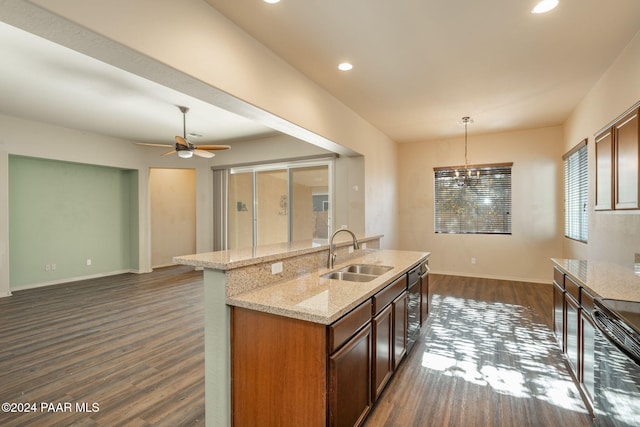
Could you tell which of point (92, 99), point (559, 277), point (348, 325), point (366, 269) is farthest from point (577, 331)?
point (92, 99)

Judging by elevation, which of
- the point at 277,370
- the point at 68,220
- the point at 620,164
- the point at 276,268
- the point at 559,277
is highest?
the point at 620,164

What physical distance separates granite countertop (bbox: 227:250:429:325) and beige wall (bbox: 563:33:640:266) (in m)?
2.24

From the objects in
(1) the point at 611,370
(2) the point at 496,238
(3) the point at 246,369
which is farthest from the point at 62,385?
(2) the point at 496,238

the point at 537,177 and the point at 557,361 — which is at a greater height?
the point at 537,177

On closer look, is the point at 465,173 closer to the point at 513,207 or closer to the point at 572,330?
the point at 513,207

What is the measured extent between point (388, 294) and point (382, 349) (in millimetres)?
380

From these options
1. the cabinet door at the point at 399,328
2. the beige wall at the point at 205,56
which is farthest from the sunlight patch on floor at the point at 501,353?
the beige wall at the point at 205,56

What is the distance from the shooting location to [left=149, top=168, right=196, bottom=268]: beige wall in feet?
25.0

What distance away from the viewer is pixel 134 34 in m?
1.86

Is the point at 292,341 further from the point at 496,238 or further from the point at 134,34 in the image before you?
the point at 496,238

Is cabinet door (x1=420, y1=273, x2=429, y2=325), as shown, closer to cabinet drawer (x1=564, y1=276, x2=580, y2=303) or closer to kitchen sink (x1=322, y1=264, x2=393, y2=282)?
kitchen sink (x1=322, y1=264, x2=393, y2=282)

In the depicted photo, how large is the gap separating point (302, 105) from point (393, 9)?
1.42m

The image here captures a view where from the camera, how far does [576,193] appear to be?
4707 mm

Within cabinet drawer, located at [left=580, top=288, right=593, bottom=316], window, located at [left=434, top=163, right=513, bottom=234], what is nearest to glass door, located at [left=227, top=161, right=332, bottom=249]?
window, located at [left=434, top=163, right=513, bottom=234]
